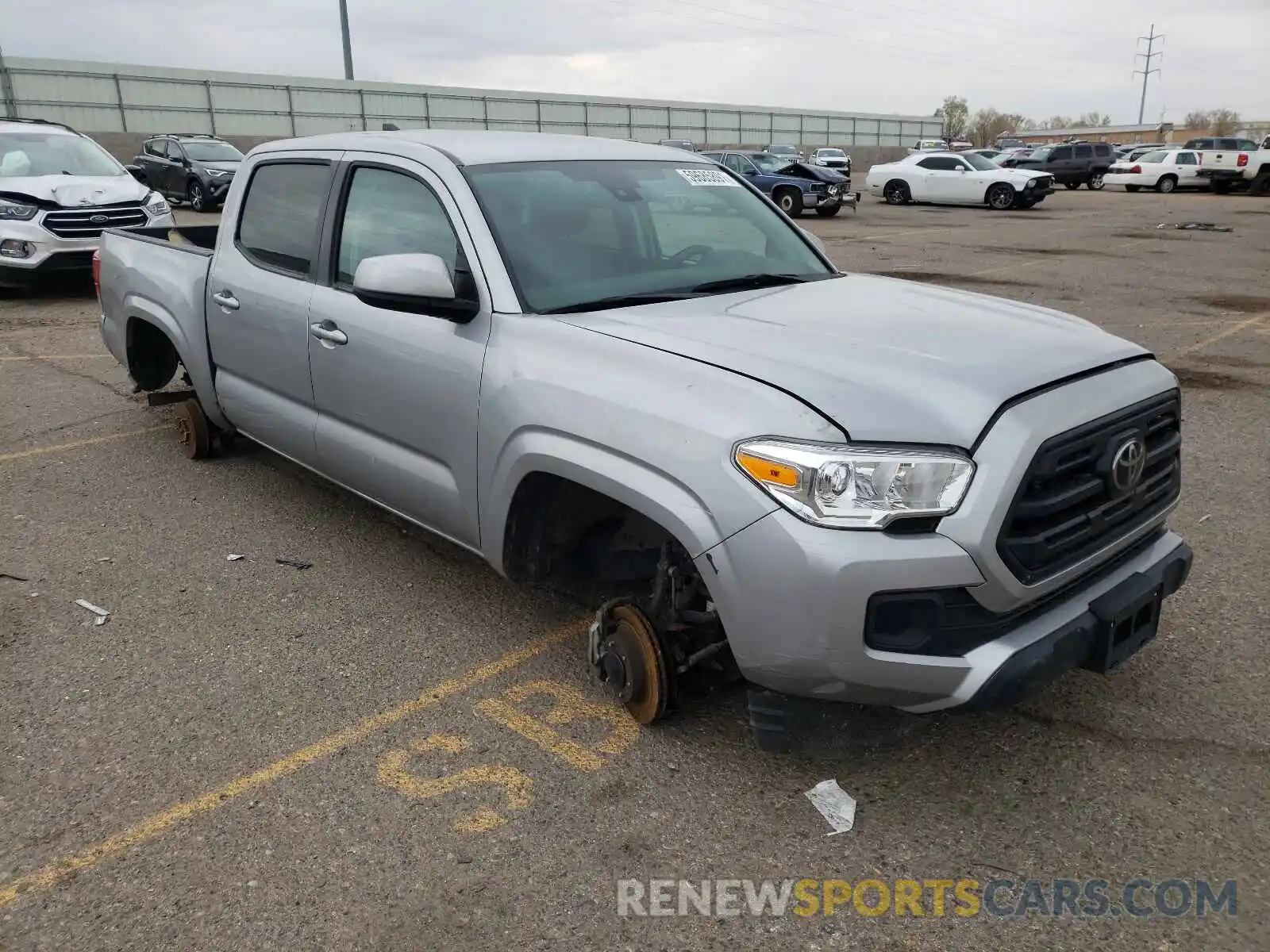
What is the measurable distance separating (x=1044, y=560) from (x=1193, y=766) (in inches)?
37.1

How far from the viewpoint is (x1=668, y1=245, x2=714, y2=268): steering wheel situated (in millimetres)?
3777

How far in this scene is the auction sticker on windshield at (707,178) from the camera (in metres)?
4.26

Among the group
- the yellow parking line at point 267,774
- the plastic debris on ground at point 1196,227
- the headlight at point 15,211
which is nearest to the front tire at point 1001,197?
the plastic debris on ground at point 1196,227

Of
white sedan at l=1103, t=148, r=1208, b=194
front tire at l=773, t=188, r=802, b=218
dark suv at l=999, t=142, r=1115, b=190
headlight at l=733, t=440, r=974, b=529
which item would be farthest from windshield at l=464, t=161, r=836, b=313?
dark suv at l=999, t=142, r=1115, b=190

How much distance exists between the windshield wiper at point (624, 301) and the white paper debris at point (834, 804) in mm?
1621

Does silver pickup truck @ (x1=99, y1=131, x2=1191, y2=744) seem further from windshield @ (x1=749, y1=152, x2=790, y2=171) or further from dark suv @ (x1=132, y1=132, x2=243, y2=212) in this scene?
windshield @ (x1=749, y1=152, x2=790, y2=171)

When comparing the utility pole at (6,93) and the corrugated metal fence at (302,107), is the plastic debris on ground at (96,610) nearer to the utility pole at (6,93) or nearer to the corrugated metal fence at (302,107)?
the corrugated metal fence at (302,107)

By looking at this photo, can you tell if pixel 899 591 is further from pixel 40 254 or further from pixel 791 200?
pixel 791 200

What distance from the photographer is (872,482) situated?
247 cm

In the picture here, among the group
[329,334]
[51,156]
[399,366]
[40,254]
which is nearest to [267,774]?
[399,366]

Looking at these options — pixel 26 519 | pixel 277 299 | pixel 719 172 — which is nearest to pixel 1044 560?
pixel 719 172

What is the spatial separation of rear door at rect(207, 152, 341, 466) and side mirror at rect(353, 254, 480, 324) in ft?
3.42

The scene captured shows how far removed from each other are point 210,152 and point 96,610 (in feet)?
71.5

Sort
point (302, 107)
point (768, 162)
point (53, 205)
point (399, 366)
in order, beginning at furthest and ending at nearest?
point (302, 107)
point (768, 162)
point (53, 205)
point (399, 366)
